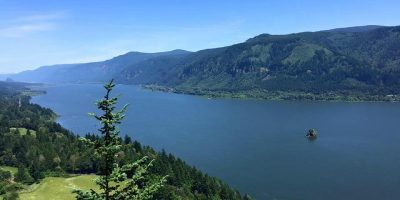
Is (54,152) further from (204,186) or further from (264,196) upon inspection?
(264,196)

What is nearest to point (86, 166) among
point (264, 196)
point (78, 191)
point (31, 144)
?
point (31, 144)

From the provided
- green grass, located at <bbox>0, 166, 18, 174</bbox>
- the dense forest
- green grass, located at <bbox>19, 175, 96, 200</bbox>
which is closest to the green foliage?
the dense forest

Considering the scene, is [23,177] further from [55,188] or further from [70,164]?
[70,164]

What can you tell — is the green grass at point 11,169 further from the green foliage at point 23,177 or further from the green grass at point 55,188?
the green grass at point 55,188

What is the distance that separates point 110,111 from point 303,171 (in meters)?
132

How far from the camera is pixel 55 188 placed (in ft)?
366

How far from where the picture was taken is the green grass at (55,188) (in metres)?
105

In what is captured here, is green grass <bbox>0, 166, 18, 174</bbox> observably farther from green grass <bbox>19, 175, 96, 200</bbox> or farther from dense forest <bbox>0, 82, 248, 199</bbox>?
green grass <bbox>19, 175, 96, 200</bbox>

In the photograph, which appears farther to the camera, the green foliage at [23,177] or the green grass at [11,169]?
the green grass at [11,169]

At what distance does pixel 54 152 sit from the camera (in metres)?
139

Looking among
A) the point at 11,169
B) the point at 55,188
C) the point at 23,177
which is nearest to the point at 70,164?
the point at 11,169

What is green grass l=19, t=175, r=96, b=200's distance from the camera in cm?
10469

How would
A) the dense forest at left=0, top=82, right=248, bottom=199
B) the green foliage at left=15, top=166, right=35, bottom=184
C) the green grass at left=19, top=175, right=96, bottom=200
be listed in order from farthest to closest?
the green foliage at left=15, top=166, right=35, bottom=184, the green grass at left=19, top=175, right=96, bottom=200, the dense forest at left=0, top=82, right=248, bottom=199

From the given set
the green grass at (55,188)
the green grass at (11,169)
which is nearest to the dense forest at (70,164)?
the green grass at (11,169)
